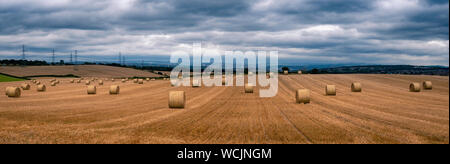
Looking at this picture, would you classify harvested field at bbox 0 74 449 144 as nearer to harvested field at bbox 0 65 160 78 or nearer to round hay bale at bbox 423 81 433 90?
round hay bale at bbox 423 81 433 90

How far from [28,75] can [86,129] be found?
82.7 metres

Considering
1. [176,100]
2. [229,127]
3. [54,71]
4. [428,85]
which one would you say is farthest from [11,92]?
[54,71]

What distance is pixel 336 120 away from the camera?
54.7ft

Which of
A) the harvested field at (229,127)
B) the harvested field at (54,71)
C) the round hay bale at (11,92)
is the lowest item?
the harvested field at (229,127)

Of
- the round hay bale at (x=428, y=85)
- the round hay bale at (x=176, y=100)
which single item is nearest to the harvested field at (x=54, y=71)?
the round hay bale at (x=176, y=100)

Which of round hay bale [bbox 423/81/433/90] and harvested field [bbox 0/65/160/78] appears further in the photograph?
harvested field [bbox 0/65/160/78]

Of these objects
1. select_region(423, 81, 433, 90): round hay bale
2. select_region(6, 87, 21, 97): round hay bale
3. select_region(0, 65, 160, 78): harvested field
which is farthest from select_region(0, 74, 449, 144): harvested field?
select_region(0, 65, 160, 78): harvested field

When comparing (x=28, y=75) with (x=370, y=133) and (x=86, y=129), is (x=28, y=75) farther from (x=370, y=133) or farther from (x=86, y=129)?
(x=370, y=133)

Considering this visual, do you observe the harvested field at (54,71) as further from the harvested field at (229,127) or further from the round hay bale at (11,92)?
the harvested field at (229,127)

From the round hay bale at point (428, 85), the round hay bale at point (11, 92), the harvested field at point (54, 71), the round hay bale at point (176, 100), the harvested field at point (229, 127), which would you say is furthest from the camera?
the harvested field at point (54, 71)

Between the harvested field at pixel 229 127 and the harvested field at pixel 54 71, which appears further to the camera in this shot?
the harvested field at pixel 54 71

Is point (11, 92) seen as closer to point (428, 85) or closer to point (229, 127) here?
point (229, 127)

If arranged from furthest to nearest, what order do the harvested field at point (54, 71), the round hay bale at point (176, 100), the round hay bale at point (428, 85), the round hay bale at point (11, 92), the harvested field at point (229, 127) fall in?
the harvested field at point (54, 71) → the round hay bale at point (428, 85) → the round hay bale at point (11, 92) → the round hay bale at point (176, 100) → the harvested field at point (229, 127)

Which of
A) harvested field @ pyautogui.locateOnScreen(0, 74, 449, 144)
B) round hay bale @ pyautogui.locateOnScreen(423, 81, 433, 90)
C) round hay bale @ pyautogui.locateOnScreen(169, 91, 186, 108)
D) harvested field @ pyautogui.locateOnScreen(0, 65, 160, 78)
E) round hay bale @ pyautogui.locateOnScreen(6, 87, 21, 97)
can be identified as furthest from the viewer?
harvested field @ pyautogui.locateOnScreen(0, 65, 160, 78)
